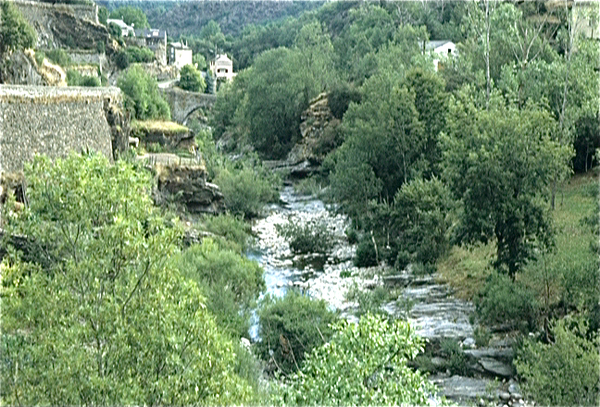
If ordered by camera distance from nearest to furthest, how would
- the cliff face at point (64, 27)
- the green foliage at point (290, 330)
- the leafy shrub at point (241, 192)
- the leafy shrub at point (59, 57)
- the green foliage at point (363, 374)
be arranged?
the green foliage at point (363, 374)
the green foliage at point (290, 330)
the leafy shrub at point (241, 192)
the leafy shrub at point (59, 57)
the cliff face at point (64, 27)

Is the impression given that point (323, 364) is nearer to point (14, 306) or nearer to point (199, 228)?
point (14, 306)

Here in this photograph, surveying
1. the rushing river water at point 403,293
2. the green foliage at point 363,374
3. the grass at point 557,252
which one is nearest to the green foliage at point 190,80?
the rushing river water at point 403,293

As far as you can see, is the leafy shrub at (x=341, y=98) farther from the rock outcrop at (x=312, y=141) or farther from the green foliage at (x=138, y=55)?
the green foliage at (x=138, y=55)

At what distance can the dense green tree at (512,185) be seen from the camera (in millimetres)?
27078

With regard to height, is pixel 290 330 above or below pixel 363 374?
below

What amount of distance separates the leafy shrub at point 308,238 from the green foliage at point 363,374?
26.4 meters

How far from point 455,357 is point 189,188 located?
2241 centimetres

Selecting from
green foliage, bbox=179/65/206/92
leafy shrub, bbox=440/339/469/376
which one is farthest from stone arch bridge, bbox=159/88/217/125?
leafy shrub, bbox=440/339/469/376

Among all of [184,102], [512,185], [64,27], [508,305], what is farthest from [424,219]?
[184,102]

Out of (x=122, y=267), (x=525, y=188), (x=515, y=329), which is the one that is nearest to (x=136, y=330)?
(x=122, y=267)

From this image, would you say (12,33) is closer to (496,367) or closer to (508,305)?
(508,305)

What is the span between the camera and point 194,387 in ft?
37.3

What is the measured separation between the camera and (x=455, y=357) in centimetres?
2370

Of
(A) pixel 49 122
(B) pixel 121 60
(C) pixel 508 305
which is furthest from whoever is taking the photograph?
(B) pixel 121 60
